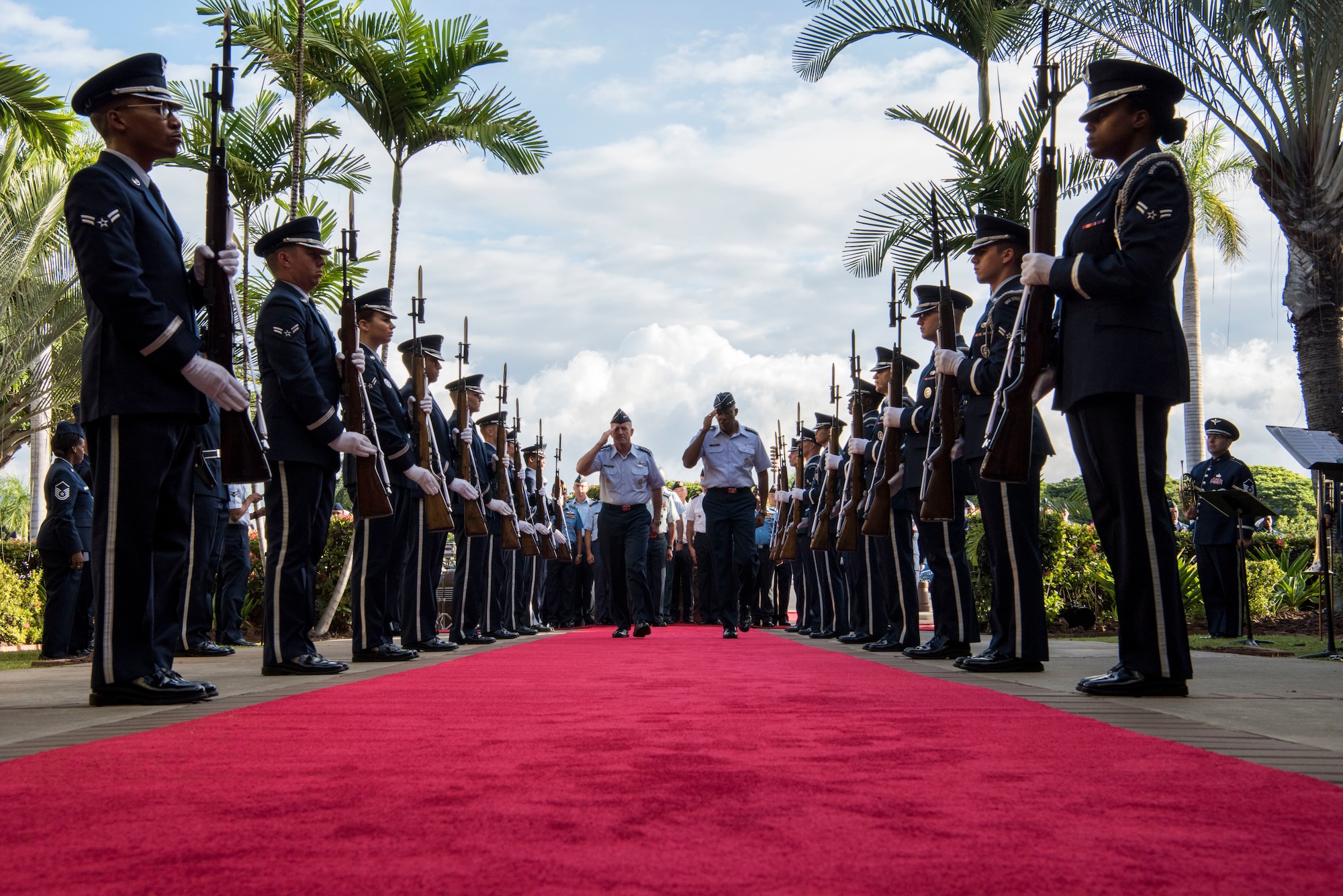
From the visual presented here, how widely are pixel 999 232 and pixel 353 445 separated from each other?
3408 millimetres

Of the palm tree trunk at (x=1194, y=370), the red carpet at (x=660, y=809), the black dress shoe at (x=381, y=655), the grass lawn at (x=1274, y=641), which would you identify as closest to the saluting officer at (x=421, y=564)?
the black dress shoe at (x=381, y=655)

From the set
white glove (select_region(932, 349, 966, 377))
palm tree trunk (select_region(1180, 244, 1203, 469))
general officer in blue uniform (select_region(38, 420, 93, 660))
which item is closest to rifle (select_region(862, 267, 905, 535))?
white glove (select_region(932, 349, 966, 377))

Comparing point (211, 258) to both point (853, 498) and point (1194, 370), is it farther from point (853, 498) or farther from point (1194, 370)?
point (1194, 370)

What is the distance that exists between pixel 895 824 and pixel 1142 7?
969cm

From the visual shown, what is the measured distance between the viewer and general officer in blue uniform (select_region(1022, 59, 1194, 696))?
3.95 m

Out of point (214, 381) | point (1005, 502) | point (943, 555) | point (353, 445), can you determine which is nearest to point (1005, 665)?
point (1005, 502)

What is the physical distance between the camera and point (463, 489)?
8.34 metres

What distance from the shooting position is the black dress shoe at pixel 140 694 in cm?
380

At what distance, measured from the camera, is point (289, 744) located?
2602 mm

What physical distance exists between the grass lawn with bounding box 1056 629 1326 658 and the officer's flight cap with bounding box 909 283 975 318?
273cm

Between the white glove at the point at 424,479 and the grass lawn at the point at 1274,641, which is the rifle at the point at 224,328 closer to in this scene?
the white glove at the point at 424,479

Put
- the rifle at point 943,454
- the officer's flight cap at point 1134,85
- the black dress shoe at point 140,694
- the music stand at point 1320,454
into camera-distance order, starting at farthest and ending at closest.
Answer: the music stand at point 1320,454 → the rifle at point 943,454 → the officer's flight cap at point 1134,85 → the black dress shoe at point 140,694

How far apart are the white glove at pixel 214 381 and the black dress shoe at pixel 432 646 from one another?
12.6 feet

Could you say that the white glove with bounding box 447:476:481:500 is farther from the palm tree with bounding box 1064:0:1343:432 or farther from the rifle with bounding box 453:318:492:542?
the palm tree with bounding box 1064:0:1343:432
